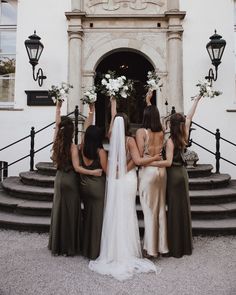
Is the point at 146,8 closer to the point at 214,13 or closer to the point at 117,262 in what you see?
the point at 214,13

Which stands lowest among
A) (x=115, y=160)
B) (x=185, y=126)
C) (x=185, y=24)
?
(x=115, y=160)

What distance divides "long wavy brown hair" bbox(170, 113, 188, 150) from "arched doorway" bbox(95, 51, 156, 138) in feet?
17.9

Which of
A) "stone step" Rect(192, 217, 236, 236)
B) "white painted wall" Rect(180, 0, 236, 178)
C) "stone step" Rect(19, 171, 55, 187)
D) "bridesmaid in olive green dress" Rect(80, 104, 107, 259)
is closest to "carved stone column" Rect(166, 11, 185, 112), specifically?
"white painted wall" Rect(180, 0, 236, 178)

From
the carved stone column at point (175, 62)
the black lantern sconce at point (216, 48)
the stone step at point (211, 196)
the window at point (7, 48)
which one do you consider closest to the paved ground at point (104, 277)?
the stone step at point (211, 196)

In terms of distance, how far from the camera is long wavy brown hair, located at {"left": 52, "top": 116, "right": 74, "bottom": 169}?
13.0 ft

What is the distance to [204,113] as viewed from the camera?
831 cm

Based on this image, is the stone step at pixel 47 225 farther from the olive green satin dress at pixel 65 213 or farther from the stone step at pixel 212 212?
the olive green satin dress at pixel 65 213

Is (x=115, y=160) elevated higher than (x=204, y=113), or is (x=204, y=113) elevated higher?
(x=204, y=113)

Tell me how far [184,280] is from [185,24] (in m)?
7.02

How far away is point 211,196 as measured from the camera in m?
5.63

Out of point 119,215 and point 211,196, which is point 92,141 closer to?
point 119,215

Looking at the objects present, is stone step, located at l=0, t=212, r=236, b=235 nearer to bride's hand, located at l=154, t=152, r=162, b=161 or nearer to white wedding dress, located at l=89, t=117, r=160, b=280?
white wedding dress, located at l=89, t=117, r=160, b=280

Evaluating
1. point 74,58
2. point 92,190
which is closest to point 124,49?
point 74,58

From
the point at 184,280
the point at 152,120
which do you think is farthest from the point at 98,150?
the point at 184,280
